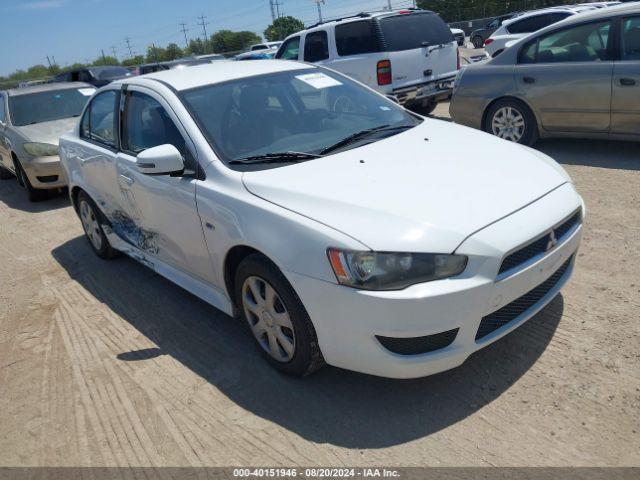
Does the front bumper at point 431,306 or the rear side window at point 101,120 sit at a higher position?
the rear side window at point 101,120

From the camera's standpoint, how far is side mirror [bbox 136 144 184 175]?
3156mm

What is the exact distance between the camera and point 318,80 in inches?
159

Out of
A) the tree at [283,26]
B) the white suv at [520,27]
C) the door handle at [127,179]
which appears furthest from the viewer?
the tree at [283,26]

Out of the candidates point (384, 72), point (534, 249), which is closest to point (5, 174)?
point (384, 72)

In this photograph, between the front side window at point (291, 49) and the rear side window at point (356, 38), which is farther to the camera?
the front side window at point (291, 49)

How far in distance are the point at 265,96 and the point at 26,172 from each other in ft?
18.7

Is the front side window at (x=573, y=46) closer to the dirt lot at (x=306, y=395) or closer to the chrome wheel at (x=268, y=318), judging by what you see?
the dirt lot at (x=306, y=395)

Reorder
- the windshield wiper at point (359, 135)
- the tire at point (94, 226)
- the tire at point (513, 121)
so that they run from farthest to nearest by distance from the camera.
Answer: the tire at point (513, 121)
the tire at point (94, 226)
the windshield wiper at point (359, 135)

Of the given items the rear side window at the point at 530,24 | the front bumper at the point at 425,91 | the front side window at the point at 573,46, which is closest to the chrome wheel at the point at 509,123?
the front side window at the point at 573,46

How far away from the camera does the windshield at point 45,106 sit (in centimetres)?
866

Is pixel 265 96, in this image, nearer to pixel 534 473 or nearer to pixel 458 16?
pixel 534 473

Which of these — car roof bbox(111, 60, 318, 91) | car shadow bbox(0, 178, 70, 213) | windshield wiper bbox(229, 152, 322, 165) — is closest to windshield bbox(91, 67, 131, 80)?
car shadow bbox(0, 178, 70, 213)

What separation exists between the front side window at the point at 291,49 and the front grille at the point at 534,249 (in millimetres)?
8584

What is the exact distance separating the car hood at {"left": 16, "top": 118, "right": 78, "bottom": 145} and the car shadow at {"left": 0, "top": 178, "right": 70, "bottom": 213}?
0.85 m
